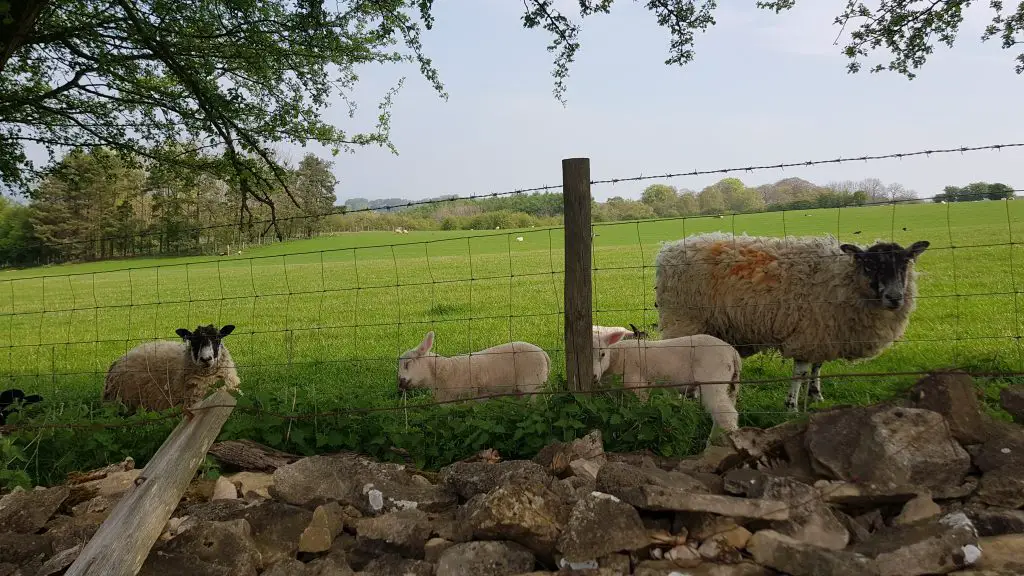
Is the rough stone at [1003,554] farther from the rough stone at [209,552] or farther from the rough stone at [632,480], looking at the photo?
the rough stone at [209,552]

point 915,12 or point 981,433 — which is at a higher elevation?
point 915,12

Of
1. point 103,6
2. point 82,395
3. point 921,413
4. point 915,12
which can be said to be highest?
point 103,6

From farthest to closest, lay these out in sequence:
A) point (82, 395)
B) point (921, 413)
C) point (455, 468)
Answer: point (82, 395), point (455, 468), point (921, 413)

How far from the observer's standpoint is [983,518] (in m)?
3.41

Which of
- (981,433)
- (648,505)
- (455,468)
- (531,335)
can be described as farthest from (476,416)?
(531,335)

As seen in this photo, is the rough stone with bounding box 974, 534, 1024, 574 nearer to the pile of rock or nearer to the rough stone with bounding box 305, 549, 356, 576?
the pile of rock

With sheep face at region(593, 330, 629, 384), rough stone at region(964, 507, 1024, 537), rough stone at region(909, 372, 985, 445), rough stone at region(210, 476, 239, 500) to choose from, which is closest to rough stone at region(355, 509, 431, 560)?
rough stone at region(210, 476, 239, 500)

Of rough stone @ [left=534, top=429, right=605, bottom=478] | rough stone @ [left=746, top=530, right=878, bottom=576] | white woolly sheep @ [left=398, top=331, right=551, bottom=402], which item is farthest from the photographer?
white woolly sheep @ [left=398, top=331, right=551, bottom=402]

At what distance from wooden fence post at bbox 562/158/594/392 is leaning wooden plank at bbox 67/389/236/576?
2659mm

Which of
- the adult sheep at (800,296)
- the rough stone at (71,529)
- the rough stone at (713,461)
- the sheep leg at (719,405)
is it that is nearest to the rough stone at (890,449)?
the rough stone at (713,461)

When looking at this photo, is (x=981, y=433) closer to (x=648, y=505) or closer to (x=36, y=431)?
(x=648, y=505)

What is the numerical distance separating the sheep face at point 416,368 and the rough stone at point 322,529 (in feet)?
11.8

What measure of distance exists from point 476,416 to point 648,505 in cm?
220

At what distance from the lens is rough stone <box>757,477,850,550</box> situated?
3.27 meters
